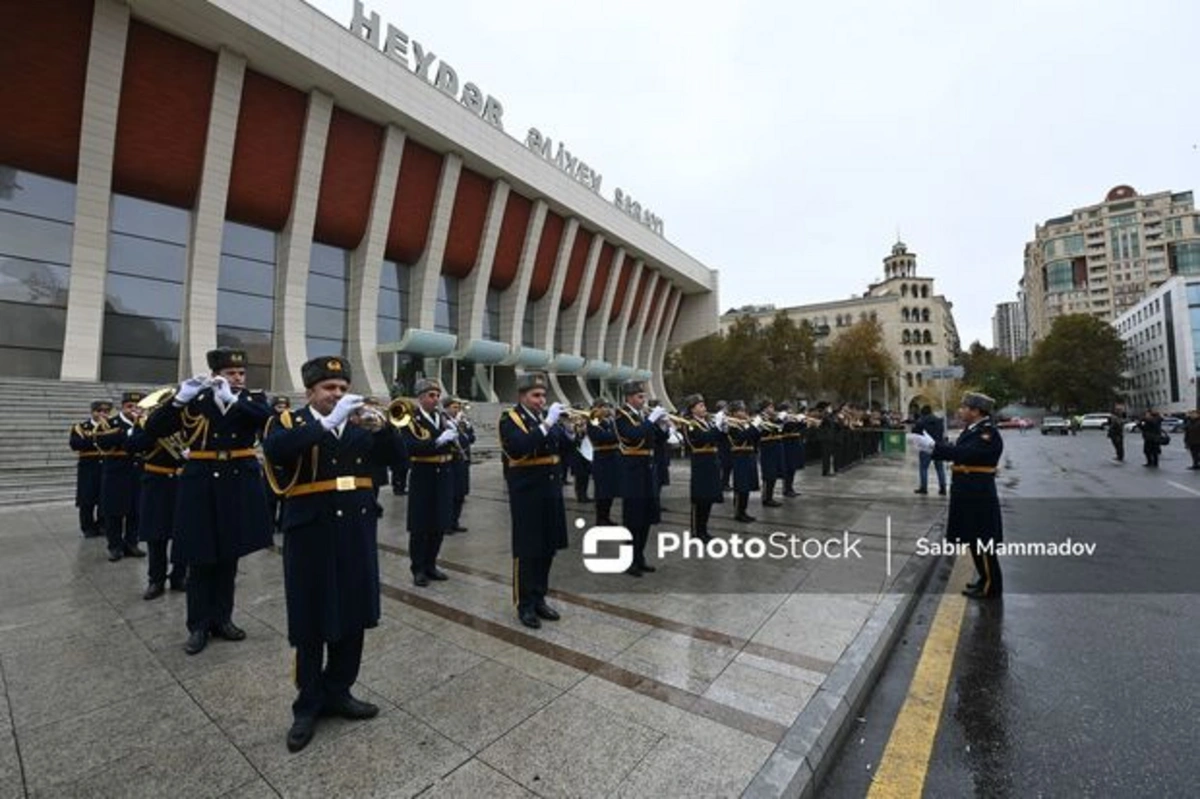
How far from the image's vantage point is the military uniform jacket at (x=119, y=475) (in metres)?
6.78

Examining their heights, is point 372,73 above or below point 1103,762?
above

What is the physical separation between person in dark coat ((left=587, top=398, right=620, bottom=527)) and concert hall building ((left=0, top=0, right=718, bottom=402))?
70.2ft

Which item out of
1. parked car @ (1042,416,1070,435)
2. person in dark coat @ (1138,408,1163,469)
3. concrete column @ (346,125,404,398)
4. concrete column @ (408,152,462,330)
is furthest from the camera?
parked car @ (1042,416,1070,435)

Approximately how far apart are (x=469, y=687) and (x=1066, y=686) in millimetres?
3836

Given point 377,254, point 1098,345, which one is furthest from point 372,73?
point 1098,345

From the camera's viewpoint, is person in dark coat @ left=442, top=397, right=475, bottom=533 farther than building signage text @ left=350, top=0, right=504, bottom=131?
No

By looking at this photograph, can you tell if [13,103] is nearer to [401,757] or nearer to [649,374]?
[401,757]

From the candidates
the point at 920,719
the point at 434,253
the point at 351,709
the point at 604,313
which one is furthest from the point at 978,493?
the point at 604,313

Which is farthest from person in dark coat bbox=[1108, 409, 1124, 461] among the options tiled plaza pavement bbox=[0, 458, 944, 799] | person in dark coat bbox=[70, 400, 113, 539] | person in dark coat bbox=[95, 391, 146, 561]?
person in dark coat bbox=[70, 400, 113, 539]

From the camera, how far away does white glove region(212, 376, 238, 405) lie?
4.10 meters

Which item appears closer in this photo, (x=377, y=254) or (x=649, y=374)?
(x=377, y=254)

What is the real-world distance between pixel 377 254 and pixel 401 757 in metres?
29.9

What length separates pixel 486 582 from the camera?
5688mm

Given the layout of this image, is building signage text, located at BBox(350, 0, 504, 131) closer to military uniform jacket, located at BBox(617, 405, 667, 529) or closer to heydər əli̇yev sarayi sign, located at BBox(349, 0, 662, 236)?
heydər əli̇yev sarayi sign, located at BBox(349, 0, 662, 236)
